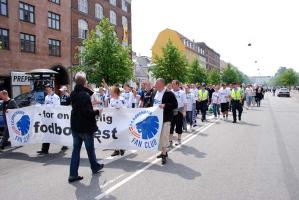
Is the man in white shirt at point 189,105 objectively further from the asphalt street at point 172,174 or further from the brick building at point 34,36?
the brick building at point 34,36

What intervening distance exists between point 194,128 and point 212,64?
14187cm

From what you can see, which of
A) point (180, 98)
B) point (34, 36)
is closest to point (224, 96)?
point (180, 98)

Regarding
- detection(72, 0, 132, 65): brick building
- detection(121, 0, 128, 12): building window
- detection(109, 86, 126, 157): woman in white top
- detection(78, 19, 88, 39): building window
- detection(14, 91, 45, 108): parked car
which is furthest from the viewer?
detection(121, 0, 128, 12): building window

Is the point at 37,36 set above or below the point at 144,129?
above

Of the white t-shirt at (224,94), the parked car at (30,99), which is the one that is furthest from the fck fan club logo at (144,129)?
the white t-shirt at (224,94)

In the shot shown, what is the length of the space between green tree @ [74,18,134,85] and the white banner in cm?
2518

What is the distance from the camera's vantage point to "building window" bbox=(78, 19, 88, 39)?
4447 centimetres

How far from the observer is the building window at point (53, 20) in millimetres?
38388

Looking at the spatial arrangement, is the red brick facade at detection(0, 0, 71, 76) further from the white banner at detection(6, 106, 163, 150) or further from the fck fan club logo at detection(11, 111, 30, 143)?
the white banner at detection(6, 106, 163, 150)

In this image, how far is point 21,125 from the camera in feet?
39.0

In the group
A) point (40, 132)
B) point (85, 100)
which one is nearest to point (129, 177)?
point (85, 100)

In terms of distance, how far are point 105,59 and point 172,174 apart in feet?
96.5

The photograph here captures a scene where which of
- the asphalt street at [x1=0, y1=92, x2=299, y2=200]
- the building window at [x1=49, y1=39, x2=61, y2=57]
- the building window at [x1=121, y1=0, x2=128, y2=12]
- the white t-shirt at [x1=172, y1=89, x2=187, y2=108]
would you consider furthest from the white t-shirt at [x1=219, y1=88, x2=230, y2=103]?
the building window at [x1=121, y1=0, x2=128, y2=12]

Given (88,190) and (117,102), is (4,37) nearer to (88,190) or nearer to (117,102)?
A: (117,102)
